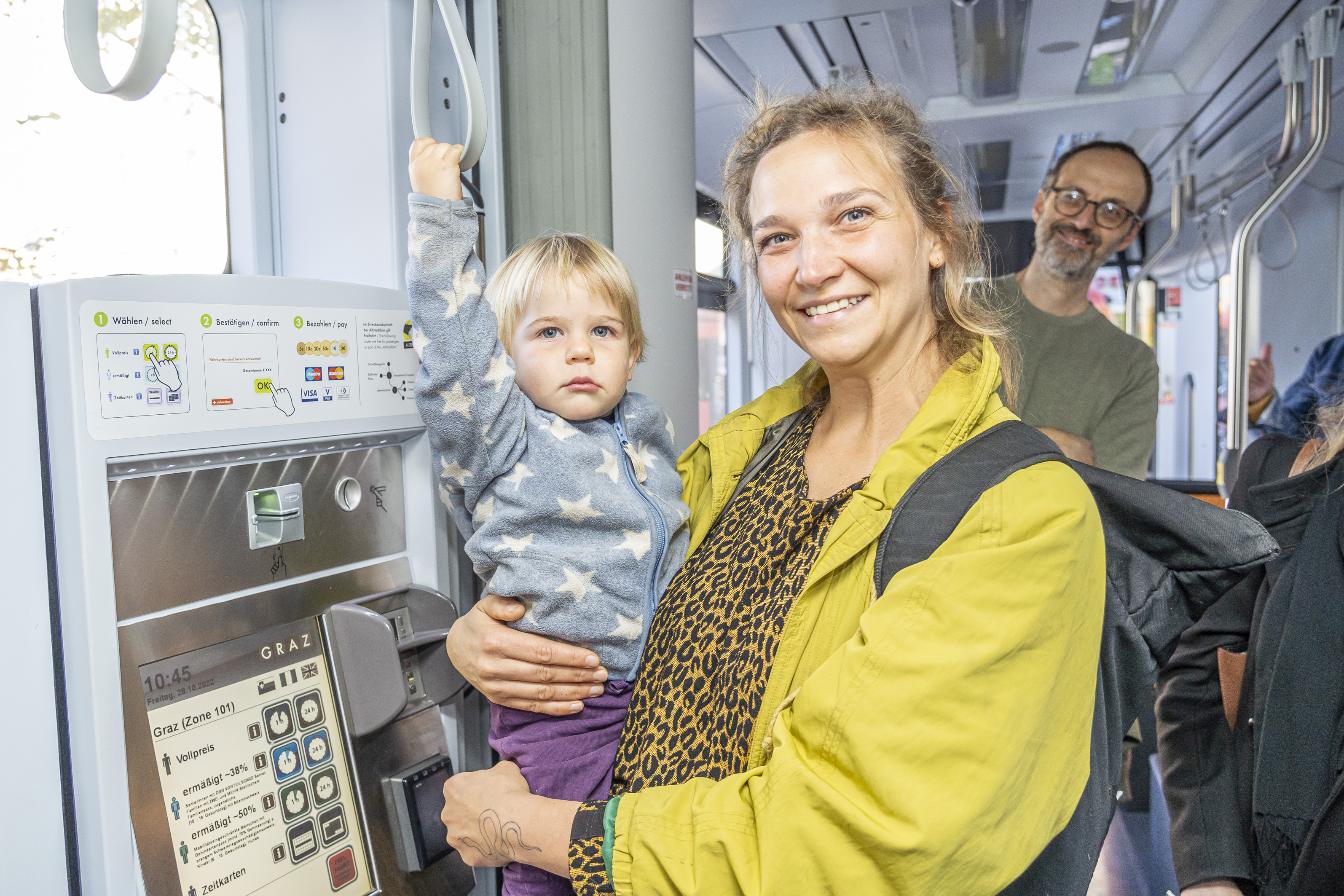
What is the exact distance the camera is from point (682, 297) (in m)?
1.86

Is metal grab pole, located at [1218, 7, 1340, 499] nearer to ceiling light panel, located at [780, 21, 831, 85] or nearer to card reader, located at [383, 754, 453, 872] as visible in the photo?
ceiling light panel, located at [780, 21, 831, 85]

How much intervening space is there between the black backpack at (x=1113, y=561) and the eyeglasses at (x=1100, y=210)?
5.57 feet

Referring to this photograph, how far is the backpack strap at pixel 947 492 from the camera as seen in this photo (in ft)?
2.99

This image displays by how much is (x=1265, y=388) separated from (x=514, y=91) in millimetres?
4928

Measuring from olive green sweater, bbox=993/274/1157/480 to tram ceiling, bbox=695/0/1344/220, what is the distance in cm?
65

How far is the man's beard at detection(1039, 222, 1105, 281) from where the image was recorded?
2.44m

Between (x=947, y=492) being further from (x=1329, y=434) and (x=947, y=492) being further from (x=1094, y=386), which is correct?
(x=1094, y=386)

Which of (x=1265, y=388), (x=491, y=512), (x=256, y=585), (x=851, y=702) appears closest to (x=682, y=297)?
(x=491, y=512)

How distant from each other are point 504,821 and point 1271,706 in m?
1.04

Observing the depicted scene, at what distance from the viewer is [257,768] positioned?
3.66 feet

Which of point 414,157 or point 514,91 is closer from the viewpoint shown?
point 414,157

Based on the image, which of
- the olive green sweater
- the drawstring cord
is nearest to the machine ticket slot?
the drawstring cord

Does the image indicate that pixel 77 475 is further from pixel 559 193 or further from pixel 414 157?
pixel 559 193

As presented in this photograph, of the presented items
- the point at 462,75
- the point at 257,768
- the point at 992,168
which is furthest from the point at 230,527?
the point at 992,168
